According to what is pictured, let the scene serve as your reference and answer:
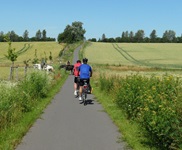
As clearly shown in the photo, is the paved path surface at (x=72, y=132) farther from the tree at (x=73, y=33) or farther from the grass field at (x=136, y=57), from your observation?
the tree at (x=73, y=33)

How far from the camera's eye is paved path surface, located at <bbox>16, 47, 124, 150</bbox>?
26.0ft

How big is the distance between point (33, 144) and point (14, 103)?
147 inches

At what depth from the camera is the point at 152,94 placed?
8.68 metres

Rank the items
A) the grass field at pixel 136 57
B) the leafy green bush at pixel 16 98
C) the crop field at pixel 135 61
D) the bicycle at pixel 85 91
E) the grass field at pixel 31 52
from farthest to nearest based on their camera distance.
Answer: the grass field at pixel 31 52 < the grass field at pixel 136 57 < the crop field at pixel 135 61 < the bicycle at pixel 85 91 < the leafy green bush at pixel 16 98

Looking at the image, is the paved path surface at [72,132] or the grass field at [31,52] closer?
the paved path surface at [72,132]

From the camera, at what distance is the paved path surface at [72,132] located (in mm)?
7910

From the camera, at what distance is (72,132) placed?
9391mm

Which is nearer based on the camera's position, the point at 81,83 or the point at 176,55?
the point at 81,83

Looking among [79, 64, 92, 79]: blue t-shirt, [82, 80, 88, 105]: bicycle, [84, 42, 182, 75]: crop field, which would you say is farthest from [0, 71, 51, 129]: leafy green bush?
[84, 42, 182, 75]: crop field

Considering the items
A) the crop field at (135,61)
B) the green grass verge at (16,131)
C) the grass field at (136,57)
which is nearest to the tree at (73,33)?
the grass field at (136,57)

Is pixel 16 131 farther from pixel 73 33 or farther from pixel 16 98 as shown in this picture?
pixel 73 33

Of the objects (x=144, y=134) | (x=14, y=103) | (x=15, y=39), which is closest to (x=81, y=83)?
(x=14, y=103)

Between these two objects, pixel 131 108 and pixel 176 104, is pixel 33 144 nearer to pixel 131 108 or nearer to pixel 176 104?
pixel 176 104

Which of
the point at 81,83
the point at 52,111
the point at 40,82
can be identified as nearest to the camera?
the point at 52,111
